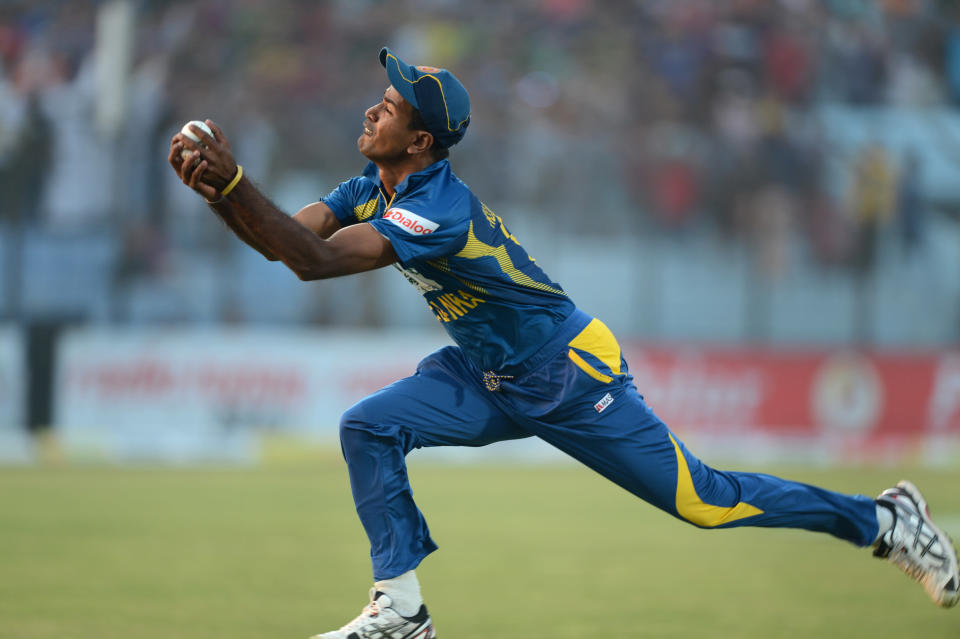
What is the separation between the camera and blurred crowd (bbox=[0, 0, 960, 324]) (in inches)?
551

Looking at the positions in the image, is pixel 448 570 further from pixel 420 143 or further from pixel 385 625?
pixel 420 143

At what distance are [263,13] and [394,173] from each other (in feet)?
40.7

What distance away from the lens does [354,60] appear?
16344mm

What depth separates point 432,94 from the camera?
4738 mm

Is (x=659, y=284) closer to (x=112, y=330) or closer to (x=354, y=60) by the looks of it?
(x=354, y=60)

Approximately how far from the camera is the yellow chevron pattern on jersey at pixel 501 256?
15.5 feet

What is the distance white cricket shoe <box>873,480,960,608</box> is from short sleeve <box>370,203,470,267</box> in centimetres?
251

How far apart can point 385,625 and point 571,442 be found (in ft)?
3.82

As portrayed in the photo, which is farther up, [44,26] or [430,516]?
[44,26]

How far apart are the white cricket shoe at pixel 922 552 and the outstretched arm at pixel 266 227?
2774 mm

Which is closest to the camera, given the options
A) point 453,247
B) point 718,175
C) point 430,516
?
point 453,247

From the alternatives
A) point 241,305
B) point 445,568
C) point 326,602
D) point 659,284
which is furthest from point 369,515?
point 659,284

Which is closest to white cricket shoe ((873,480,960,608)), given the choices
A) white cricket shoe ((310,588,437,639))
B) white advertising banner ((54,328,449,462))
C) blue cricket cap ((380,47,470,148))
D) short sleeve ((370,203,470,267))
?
white cricket shoe ((310,588,437,639))

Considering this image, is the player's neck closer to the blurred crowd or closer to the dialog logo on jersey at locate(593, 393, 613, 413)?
the dialog logo on jersey at locate(593, 393, 613, 413)
